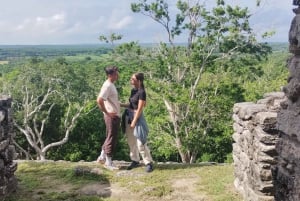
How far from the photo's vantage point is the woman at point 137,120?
768cm

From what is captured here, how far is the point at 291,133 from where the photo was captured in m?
2.69

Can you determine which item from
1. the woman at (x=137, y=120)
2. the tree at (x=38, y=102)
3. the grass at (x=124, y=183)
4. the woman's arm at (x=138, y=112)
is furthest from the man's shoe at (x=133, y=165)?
the tree at (x=38, y=102)

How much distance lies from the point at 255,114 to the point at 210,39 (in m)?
14.1

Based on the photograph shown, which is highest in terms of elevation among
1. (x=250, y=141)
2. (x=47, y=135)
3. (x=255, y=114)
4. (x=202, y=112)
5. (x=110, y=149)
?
(x=255, y=114)

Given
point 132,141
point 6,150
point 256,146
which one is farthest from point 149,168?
point 256,146

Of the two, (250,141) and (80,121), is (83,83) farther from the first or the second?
(250,141)

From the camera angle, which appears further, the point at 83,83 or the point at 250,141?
the point at 83,83

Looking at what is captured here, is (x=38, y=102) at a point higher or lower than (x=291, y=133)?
lower

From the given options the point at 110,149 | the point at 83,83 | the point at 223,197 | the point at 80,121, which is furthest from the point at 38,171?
the point at 83,83

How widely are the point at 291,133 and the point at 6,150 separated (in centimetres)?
524

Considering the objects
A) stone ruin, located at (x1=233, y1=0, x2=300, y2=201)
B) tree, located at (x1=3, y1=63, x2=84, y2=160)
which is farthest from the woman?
tree, located at (x1=3, y1=63, x2=84, y2=160)

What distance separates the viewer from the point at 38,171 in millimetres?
8562

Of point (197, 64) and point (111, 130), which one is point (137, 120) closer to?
point (111, 130)

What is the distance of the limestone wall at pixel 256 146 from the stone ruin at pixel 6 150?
Answer: 3.70 metres
